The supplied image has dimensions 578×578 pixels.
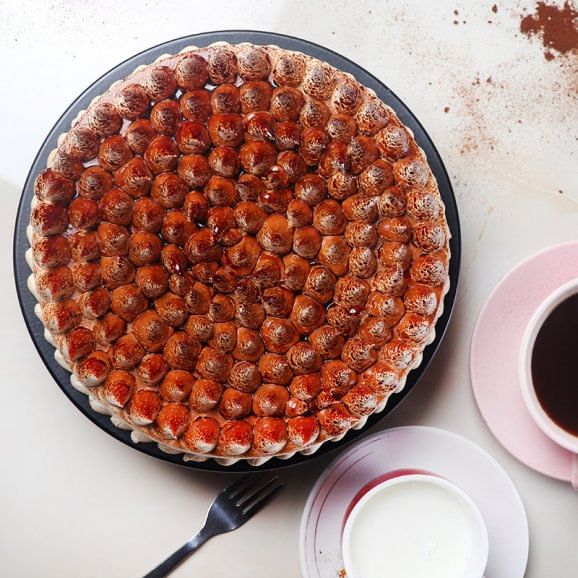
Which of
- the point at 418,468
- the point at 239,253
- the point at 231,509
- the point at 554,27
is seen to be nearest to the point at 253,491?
the point at 231,509

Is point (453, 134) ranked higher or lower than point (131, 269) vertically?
higher

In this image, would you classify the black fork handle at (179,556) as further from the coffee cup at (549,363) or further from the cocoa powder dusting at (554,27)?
the cocoa powder dusting at (554,27)

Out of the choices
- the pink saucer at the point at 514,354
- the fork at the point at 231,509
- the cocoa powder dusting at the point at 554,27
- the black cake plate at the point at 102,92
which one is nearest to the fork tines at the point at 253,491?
the fork at the point at 231,509

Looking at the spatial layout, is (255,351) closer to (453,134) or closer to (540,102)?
(453,134)

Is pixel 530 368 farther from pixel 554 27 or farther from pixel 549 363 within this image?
pixel 554 27

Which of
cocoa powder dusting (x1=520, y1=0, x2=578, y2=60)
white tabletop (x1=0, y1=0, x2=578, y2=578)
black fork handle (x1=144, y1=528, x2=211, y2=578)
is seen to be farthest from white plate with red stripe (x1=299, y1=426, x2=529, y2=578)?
cocoa powder dusting (x1=520, y1=0, x2=578, y2=60)

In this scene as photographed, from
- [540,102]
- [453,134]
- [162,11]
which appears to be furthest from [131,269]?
[540,102]
